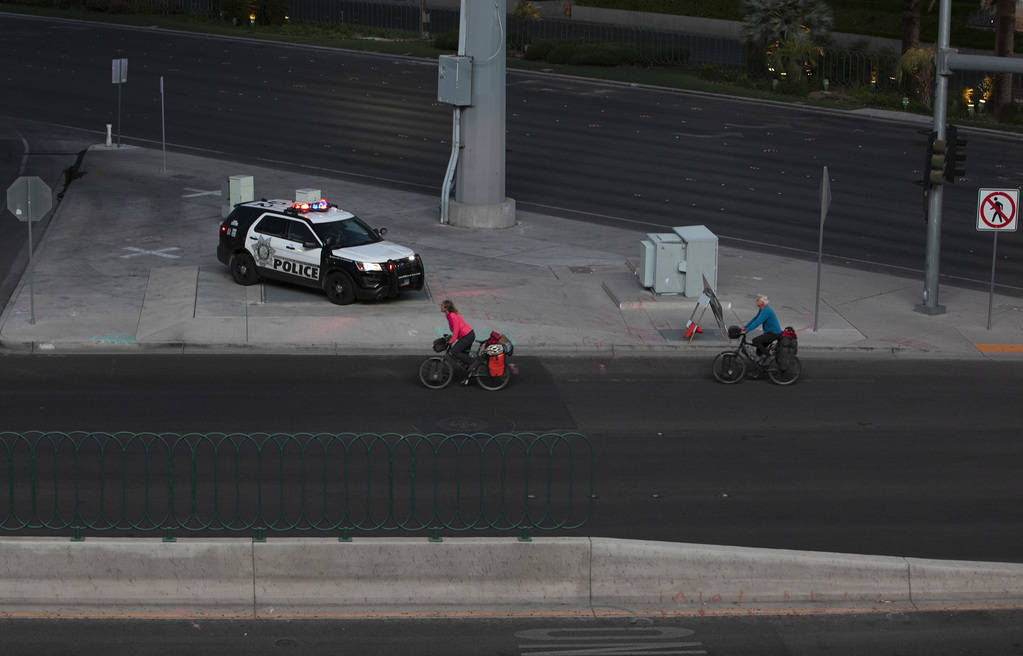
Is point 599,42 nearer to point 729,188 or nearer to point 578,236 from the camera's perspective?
point 729,188

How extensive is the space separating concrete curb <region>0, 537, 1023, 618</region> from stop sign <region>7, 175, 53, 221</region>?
12331mm

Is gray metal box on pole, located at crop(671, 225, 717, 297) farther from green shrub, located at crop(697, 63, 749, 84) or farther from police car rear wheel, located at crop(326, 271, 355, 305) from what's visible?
green shrub, located at crop(697, 63, 749, 84)

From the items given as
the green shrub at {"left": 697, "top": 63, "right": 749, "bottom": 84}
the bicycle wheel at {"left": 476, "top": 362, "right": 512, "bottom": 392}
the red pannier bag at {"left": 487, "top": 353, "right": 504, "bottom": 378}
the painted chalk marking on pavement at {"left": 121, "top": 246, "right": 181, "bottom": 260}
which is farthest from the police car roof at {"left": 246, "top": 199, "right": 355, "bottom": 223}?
the green shrub at {"left": 697, "top": 63, "right": 749, "bottom": 84}

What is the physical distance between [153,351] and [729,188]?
1943 centimetres

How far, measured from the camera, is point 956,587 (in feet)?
44.3

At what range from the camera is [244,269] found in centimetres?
Answer: 2697

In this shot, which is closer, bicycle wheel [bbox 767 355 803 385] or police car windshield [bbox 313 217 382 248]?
bicycle wheel [bbox 767 355 803 385]

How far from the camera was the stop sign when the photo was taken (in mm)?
23969

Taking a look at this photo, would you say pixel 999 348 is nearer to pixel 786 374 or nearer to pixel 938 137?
pixel 938 137

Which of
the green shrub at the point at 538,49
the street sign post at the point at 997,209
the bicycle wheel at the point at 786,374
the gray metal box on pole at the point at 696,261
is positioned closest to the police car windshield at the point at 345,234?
the gray metal box on pole at the point at 696,261

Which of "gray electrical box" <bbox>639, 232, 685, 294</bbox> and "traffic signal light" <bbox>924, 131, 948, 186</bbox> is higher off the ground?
"traffic signal light" <bbox>924, 131, 948, 186</bbox>

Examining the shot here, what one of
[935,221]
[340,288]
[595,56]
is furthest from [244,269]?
[595,56]

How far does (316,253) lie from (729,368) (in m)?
8.33

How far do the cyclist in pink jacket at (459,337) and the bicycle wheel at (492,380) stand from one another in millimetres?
303
